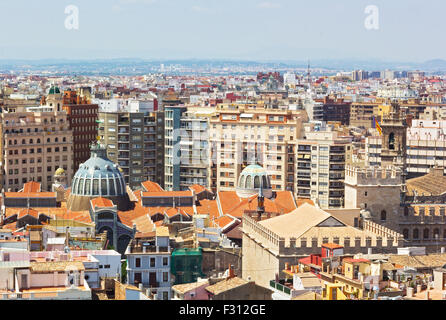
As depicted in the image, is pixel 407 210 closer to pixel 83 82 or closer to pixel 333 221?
pixel 333 221

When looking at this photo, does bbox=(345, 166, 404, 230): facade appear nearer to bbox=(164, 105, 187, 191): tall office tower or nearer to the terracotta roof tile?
the terracotta roof tile

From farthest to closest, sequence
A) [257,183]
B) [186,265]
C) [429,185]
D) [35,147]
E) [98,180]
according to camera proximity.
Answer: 1. [35,147]
2. [429,185]
3. [257,183]
4. [98,180]
5. [186,265]

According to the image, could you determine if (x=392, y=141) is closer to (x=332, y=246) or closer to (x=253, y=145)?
(x=253, y=145)

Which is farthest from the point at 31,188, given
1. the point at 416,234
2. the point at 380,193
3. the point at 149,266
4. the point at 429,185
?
the point at 149,266

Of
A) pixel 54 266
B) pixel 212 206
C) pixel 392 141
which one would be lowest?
pixel 212 206

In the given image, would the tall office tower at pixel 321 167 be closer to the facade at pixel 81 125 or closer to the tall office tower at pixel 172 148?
the tall office tower at pixel 172 148

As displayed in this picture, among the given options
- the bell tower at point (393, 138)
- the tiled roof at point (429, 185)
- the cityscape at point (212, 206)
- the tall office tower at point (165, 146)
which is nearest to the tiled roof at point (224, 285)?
the cityscape at point (212, 206)

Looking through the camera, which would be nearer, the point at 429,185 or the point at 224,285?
the point at 224,285
